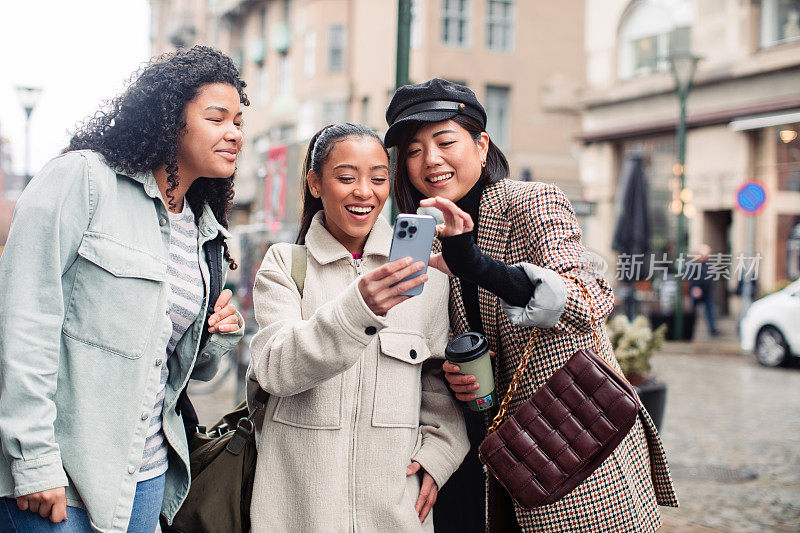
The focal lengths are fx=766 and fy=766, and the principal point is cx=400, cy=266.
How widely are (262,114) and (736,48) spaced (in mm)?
21003

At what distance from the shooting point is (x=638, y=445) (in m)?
2.42

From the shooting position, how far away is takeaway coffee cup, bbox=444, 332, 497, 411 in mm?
2223

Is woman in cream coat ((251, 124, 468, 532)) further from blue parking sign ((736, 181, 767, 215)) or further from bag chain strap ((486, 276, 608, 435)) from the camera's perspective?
blue parking sign ((736, 181, 767, 215))

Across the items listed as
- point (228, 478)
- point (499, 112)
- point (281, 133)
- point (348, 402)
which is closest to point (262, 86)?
point (281, 133)

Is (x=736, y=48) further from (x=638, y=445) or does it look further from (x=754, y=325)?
(x=638, y=445)

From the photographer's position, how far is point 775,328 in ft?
40.7

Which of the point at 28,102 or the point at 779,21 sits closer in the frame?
the point at 28,102

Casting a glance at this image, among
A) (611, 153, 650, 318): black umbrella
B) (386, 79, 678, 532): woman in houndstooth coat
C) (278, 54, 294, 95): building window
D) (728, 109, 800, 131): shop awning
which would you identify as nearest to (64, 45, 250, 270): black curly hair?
(386, 79, 678, 532): woman in houndstooth coat

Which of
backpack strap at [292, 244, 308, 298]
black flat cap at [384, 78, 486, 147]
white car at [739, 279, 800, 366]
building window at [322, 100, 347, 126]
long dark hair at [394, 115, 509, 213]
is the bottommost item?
white car at [739, 279, 800, 366]

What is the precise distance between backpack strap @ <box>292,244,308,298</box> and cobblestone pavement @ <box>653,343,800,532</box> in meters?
3.59

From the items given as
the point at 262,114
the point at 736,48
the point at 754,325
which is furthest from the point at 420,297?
the point at 262,114

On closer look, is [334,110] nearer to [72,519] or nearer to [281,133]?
[281,133]

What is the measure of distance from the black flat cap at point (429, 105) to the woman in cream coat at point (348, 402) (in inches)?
5.9

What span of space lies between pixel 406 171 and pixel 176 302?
0.85 meters
